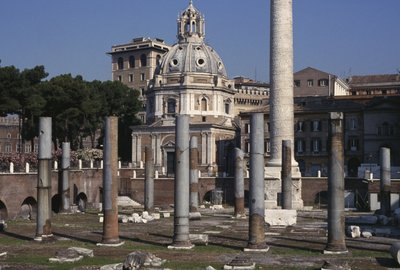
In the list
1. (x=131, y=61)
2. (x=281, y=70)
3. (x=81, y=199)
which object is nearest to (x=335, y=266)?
(x=281, y=70)

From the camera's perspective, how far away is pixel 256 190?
2281 cm

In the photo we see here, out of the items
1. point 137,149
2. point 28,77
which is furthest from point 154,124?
point 28,77

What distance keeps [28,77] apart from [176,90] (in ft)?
72.9

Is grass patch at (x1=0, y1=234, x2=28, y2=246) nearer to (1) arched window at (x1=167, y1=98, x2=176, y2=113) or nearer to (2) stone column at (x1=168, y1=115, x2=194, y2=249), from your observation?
(2) stone column at (x1=168, y1=115, x2=194, y2=249)

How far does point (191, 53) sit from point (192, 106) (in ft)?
21.8

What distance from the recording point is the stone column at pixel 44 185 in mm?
24344

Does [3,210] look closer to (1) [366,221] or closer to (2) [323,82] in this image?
(1) [366,221]

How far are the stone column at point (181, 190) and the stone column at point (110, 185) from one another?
2150 mm

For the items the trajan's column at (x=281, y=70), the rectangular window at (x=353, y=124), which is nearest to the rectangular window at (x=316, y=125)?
the rectangular window at (x=353, y=124)

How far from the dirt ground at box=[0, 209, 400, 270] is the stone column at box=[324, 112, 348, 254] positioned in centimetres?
52

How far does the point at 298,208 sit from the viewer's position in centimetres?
4400

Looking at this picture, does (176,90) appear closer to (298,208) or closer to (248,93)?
(248,93)

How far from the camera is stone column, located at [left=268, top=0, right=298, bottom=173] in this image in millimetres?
40281

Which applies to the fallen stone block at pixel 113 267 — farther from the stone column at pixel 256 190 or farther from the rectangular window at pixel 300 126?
the rectangular window at pixel 300 126
